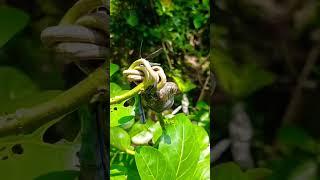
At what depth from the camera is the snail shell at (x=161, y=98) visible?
1.48 metres

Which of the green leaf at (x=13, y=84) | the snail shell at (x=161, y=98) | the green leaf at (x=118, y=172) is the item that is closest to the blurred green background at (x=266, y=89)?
the snail shell at (x=161, y=98)

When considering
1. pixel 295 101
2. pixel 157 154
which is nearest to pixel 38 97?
pixel 157 154

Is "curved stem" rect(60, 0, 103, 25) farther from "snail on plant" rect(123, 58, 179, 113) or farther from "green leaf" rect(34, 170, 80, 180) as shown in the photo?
"green leaf" rect(34, 170, 80, 180)

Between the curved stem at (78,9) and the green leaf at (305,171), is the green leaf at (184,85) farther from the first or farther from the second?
the green leaf at (305,171)

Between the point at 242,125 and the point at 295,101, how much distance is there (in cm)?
17

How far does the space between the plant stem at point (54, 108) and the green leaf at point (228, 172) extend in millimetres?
423

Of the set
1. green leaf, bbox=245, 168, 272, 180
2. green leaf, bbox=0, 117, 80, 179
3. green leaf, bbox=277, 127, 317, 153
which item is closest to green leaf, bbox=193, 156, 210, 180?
green leaf, bbox=245, 168, 272, 180

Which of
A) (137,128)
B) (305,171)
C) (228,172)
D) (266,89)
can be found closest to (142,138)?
(137,128)

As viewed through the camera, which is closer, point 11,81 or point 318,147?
point 11,81

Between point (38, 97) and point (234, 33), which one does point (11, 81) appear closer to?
point (38, 97)

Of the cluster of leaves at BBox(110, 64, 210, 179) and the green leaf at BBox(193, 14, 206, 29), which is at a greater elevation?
the green leaf at BBox(193, 14, 206, 29)

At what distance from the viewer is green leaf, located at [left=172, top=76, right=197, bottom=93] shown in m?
1.52

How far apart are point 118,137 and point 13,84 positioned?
31 cm

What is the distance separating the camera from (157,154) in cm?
149
